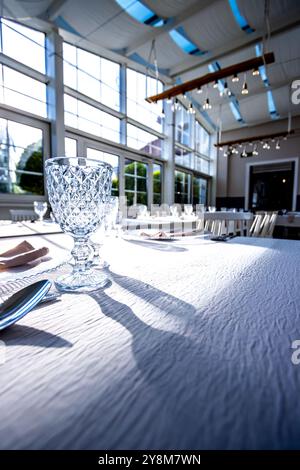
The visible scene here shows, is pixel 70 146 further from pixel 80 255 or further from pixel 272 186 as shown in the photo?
pixel 272 186

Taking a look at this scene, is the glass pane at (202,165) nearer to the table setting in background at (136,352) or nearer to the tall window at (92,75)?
the tall window at (92,75)

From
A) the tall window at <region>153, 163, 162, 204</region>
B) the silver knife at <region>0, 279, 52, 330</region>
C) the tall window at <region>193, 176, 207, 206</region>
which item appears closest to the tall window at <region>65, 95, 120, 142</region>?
the tall window at <region>153, 163, 162, 204</region>

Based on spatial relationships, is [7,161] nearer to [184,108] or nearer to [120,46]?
[120,46]

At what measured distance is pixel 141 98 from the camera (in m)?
5.24

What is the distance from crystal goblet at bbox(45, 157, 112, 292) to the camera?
365 mm

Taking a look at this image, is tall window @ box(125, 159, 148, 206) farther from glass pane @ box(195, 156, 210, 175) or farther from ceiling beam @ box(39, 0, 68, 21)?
glass pane @ box(195, 156, 210, 175)

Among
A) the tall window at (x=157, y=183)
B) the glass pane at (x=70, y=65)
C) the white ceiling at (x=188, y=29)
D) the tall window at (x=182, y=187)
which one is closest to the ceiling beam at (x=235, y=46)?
the white ceiling at (x=188, y=29)

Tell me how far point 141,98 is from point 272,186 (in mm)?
5289

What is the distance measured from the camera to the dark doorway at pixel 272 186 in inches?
306

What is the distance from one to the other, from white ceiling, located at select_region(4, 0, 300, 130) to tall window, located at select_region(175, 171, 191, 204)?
233cm

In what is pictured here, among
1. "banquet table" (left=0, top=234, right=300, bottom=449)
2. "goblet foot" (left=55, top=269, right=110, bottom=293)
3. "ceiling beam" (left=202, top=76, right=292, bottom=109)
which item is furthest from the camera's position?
"ceiling beam" (left=202, top=76, right=292, bottom=109)

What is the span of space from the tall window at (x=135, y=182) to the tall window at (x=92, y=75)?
112cm

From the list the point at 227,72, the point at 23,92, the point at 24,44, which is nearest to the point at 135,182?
the point at 23,92

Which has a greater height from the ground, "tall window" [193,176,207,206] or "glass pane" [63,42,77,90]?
"glass pane" [63,42,77,90]
